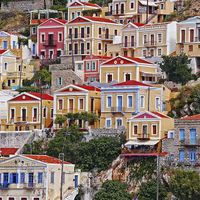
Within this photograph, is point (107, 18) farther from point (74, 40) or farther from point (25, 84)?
point (25, 84)

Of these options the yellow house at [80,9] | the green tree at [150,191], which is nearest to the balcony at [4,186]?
the green tree at [150,191]

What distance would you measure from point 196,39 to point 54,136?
23420 mm

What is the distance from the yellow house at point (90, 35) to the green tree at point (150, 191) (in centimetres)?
3781

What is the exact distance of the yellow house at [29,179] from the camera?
77375 mm

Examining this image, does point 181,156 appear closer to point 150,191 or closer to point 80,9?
point 150,191

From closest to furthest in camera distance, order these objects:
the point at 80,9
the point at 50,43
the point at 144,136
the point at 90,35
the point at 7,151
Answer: the point at 144,136 → the point at 7,151 → the point at 90,35 → the point at 50,43 → the point at 80,9

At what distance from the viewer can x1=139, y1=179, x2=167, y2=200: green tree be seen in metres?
72.4

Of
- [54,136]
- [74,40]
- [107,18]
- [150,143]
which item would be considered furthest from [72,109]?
[107,18]

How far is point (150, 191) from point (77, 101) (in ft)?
67.2

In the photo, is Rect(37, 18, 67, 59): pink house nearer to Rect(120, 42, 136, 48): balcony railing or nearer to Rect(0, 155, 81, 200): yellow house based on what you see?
Rect(120, 42, 136, 48): balcony railing

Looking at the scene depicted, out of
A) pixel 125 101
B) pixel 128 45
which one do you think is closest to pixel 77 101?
pixel 125 101

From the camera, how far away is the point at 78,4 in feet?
395

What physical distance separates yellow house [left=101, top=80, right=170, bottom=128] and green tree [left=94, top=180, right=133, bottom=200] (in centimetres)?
1145

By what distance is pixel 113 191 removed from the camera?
74750mm
